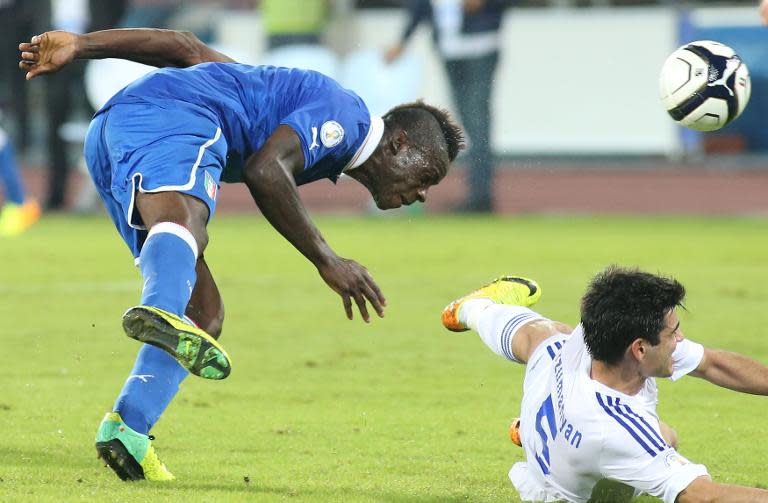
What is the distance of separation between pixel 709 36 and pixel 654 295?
15819mm

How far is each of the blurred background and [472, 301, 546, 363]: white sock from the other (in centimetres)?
1163

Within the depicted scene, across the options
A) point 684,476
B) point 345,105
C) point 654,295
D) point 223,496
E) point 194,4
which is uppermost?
point 345,105

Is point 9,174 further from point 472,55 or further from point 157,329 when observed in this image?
point 157,329

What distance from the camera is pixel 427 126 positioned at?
5.12 m

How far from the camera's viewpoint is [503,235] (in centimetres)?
1414

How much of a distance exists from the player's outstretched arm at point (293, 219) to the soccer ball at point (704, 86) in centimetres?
288

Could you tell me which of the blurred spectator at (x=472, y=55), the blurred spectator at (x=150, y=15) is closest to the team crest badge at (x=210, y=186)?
the blurred spectator at (x=472, y=55)

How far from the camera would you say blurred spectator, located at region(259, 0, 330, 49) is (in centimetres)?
1955

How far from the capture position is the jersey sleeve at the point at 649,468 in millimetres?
4219

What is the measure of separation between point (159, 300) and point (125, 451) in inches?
22.9

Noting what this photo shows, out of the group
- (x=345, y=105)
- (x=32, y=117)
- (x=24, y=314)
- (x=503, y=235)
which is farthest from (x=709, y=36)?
(x=345, y=105)

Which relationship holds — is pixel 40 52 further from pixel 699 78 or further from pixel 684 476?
pixel 699 78

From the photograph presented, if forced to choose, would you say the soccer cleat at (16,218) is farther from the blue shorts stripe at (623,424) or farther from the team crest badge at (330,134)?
the blue shorts stripe at (623,424)

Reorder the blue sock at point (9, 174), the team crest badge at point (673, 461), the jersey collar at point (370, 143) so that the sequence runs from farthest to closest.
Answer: the blue sock at point (9, 174), the jersey collar at point (370, 143), the team crest badge at point (673, 461)
